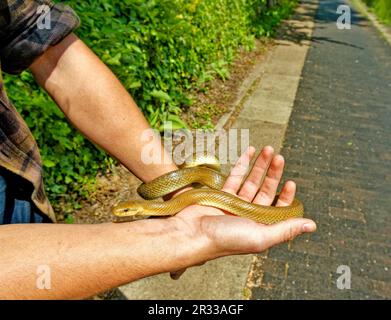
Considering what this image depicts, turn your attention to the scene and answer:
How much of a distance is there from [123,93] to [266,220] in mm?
1265

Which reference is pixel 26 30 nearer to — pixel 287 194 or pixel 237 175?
pixel 237 175

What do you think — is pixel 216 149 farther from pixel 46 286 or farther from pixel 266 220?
pixel 46 286

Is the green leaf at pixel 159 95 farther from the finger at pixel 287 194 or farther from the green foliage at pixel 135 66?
the finger at pixel 287 194

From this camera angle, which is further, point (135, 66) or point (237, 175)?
point (135, 66)

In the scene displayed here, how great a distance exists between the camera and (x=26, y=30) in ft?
6.31

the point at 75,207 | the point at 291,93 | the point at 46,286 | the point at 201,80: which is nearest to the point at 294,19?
the point at 291,93

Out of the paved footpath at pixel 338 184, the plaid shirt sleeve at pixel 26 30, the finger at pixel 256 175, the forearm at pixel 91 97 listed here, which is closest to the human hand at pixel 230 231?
the finger at pixel 256 175

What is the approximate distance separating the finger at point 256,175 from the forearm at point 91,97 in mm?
855

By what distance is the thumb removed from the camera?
211 cm

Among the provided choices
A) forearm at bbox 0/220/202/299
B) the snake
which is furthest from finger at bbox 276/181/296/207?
forearm at bbox 0/220/202/299

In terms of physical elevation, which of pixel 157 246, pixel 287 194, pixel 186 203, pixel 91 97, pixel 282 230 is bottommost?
pixel 287 194

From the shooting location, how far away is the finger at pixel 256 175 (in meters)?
2.79

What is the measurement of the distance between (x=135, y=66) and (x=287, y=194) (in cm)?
301

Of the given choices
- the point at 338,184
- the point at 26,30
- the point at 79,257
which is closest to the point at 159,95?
the point at 338,184
